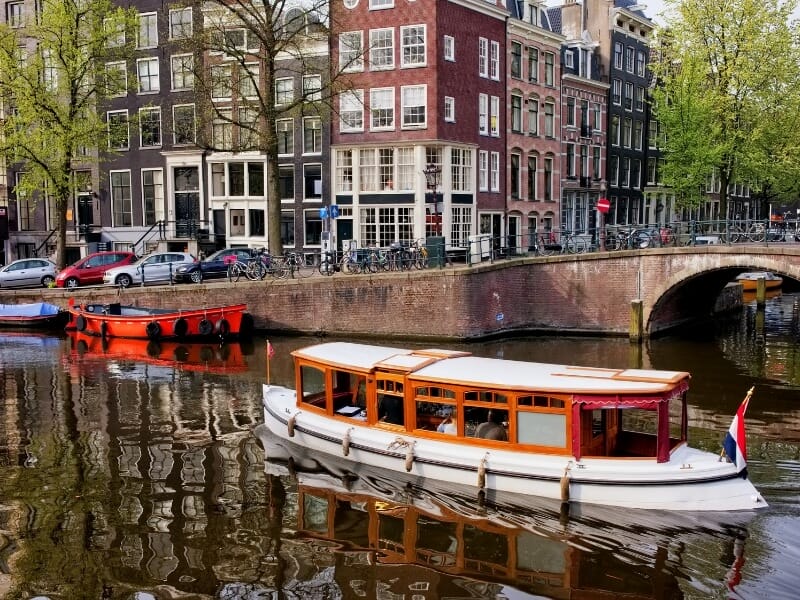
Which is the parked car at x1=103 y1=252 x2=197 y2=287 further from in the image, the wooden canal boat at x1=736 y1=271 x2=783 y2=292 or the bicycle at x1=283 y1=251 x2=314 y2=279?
the wooden canal boat at x1=736 y1=271 x2=783 y2=292

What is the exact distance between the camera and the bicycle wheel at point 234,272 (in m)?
31.3

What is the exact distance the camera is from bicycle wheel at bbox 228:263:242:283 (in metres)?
31.3

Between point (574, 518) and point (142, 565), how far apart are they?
600cm

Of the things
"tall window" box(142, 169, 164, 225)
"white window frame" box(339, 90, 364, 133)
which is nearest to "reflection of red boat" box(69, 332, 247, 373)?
"tall window" box(142, 169, 164, 225)

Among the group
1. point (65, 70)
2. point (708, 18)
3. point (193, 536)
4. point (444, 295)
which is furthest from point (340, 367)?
point (708, 18)

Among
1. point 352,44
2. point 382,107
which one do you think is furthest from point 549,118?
point 352,44

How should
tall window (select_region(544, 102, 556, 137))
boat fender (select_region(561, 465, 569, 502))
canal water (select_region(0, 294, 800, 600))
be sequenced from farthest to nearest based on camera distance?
tall window (select_region(544, 102, 556, 137)) → boat fender (select_region(561, 465, 569, 502)) → canal water (select_region(0, 294, 800, 600))

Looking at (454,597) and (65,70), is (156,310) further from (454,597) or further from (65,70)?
(454,597)

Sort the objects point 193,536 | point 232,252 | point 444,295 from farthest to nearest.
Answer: point 232,252 → point 444,295 → point 193,536

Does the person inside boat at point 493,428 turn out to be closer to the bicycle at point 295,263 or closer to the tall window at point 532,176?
the bicycle at point 295,263

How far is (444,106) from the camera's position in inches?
1455

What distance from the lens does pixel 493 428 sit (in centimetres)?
1348

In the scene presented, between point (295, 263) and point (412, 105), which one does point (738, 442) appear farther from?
point (412, 105)

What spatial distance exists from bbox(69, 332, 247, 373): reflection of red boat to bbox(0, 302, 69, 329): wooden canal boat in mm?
2438
